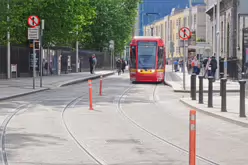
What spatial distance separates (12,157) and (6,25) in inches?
939

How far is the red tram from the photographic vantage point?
38.9m

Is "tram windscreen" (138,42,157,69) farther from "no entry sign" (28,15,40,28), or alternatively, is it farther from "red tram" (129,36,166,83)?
"no entry sign" (28,15,40,28)

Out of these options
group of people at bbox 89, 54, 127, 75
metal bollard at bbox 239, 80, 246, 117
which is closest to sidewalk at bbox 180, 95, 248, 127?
metal bollard at bbox 239, 80, 246, 117

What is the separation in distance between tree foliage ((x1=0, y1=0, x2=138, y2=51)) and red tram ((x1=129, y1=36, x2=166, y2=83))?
7.24 metres

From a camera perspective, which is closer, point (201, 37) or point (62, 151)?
point (62, 151)

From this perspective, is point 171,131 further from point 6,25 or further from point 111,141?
point 6,25

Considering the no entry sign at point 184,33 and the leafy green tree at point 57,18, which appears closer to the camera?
the no entry sign at point 184,33

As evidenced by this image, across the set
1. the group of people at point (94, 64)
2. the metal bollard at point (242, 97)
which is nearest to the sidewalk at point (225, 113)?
the metal bollard at point (242, 97)

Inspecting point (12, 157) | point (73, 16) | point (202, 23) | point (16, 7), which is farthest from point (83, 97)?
point (202, 23)

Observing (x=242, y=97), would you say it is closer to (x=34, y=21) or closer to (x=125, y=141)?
(x=125, y=141)

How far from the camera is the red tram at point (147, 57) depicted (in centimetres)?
3894

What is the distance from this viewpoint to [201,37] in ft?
362

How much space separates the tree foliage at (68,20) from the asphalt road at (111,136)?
13887mm

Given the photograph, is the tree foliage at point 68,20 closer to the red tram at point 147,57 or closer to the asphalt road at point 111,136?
the red tram at point 147,57
